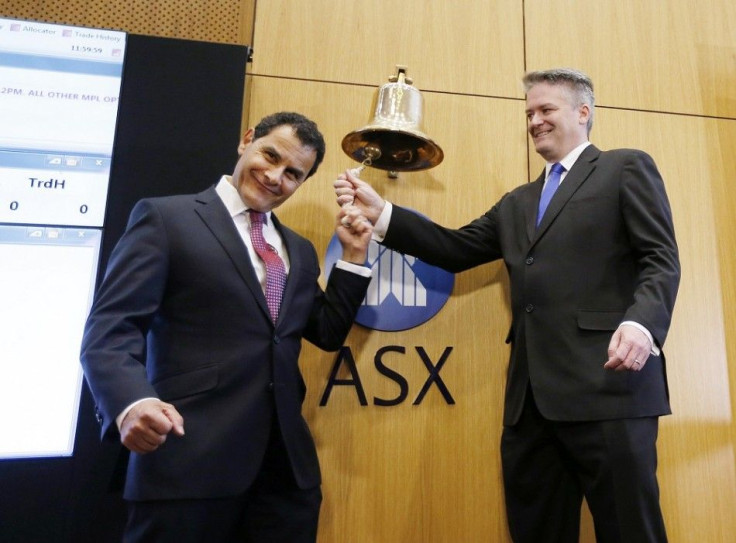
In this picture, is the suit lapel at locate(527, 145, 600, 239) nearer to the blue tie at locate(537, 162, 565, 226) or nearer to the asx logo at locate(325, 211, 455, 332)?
the blue tie at locate(537, 162, 565, 226)

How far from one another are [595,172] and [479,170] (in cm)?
59

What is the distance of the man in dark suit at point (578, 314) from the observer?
149 centimetres

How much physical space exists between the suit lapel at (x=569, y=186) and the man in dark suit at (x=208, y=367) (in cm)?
77

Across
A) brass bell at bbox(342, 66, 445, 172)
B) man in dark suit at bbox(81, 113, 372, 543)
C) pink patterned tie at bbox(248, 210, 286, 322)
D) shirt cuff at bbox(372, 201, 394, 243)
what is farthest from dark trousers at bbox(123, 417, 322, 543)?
brass bell at bbox(342, 66, 445, 172)

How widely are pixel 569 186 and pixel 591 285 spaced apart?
1.14 feet

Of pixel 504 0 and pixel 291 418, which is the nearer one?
pixel 291 418

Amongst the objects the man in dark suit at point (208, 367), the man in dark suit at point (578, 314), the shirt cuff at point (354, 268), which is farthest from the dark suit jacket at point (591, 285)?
the man in dark suit at point (208, 367)

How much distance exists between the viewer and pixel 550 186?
1883 mm

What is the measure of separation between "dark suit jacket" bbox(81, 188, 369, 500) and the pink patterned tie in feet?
0.08

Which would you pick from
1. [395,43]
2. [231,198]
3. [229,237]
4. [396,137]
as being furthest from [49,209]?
[395,43]

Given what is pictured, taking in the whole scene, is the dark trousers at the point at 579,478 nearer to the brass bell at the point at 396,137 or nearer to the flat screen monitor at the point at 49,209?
the brass bell at the point at 396,137

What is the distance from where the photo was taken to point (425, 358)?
6.88ft

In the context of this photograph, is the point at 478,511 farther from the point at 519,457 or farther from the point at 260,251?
the point at 260,251

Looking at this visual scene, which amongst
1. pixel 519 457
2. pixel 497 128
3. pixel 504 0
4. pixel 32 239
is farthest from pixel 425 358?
pixel 504 0
